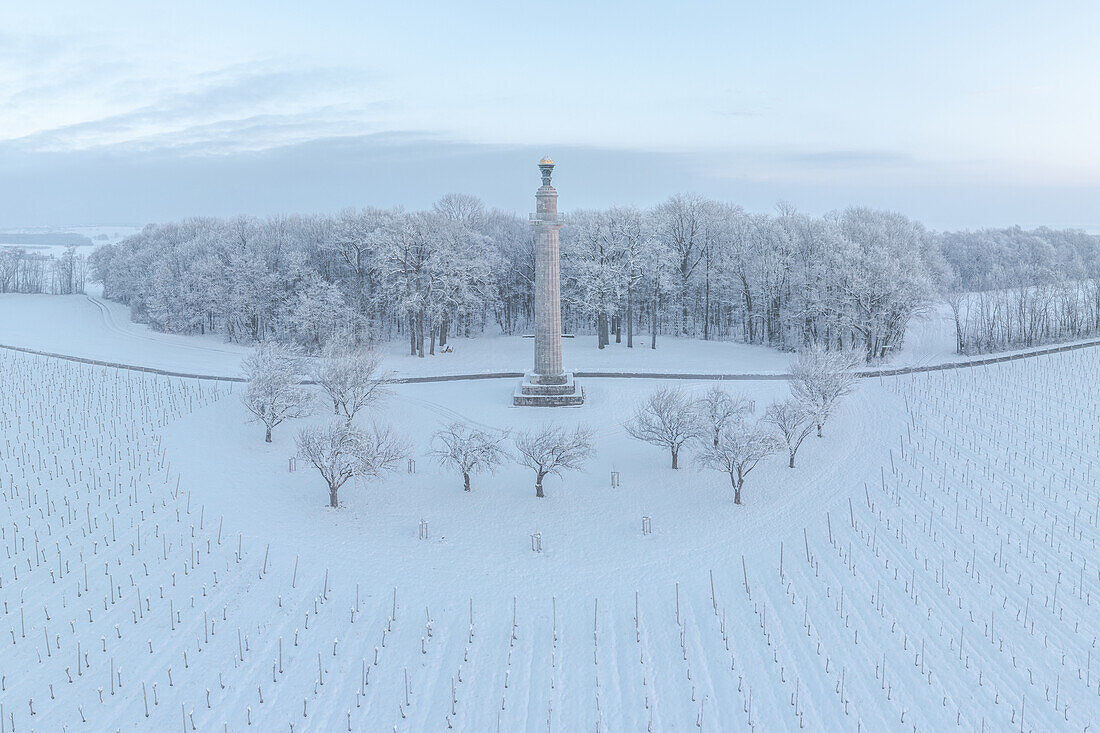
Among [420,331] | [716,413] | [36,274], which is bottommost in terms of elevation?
[716,413]

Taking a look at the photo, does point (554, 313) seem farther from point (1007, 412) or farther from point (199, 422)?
point (1007, 412)

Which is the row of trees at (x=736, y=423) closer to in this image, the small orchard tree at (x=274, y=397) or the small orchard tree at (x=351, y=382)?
the small orchard tree at (x=351, y=382)

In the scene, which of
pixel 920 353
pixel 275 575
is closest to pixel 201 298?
pixel 275 575

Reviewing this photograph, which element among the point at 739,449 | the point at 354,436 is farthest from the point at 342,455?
the point at 739,449

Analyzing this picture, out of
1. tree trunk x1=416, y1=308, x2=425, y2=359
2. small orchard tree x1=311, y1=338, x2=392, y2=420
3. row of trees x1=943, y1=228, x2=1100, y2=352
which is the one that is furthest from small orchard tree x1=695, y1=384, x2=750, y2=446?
row of trees x1=943, y1=228, x2=1100, y2=352

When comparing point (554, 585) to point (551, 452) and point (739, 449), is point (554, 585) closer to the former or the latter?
point (551, 452)

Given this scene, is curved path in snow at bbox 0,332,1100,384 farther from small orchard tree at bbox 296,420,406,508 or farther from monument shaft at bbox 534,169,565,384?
small orchard tree at bbox 296,420,406,508
